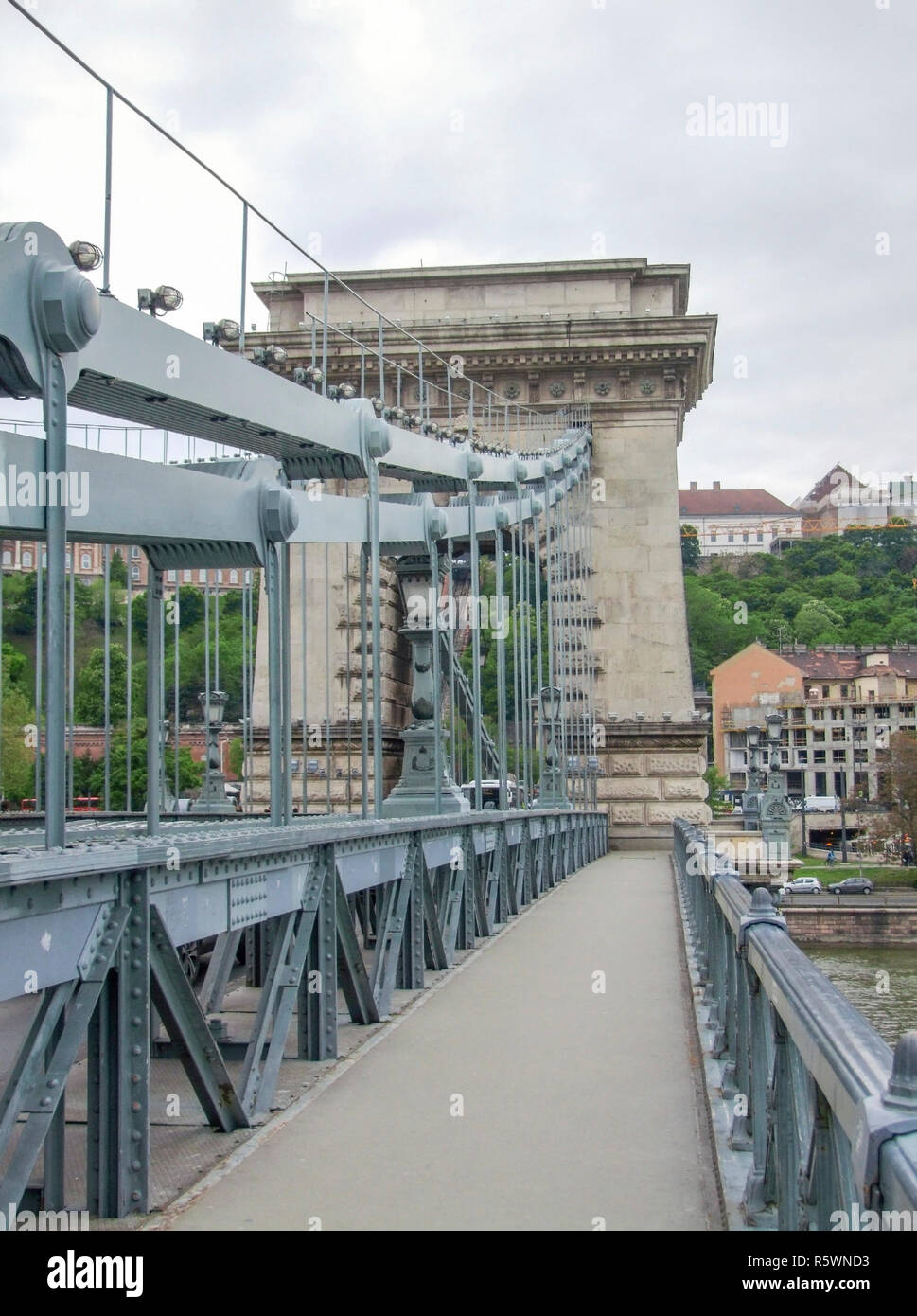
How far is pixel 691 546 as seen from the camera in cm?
14200

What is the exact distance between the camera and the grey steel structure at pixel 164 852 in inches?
166

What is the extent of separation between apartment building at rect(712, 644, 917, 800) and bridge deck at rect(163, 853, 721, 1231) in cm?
7804

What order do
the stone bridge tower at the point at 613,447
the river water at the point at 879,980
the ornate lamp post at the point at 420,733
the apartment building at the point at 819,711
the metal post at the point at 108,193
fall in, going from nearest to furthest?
1. the metal post at the point at 108,193
2. the ornate lamp post at the point at 420,733
3. the river water at the point at 879,980
4. the stone bridge tower at the point at 613,447
5. the apartment building at the point at 819,711

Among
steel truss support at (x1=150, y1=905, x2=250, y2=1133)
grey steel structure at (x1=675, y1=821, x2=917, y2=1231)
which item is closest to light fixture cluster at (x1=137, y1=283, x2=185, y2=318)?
steel truss support at (x1=150, y1=905, x2=250, y2=1133)

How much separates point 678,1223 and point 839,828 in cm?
7464

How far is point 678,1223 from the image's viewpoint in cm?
436

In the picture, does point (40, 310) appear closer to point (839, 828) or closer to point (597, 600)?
point (597, 600)

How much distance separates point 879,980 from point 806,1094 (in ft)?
68.3

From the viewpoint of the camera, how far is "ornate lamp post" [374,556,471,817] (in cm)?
1289

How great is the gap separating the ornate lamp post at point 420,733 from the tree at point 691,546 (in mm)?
123667

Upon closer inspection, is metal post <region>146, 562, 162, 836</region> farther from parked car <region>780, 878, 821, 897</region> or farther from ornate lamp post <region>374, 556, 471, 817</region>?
parked car <region>780, 878, 821, 897</region>

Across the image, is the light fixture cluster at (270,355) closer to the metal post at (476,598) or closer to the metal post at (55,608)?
the metal post at (55,608)

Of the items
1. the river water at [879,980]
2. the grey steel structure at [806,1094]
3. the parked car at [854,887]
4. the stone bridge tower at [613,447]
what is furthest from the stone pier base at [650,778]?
the grey steel structure at [806,1094]
